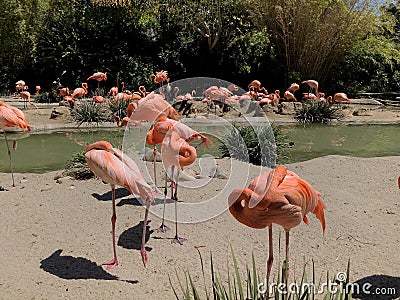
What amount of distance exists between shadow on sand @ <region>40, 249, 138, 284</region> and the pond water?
2.69 meters

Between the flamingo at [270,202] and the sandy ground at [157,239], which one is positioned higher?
the flamingo at [270,202]

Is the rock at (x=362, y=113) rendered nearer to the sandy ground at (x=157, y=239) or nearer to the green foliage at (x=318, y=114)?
the green foliage at (x=318, y=114)

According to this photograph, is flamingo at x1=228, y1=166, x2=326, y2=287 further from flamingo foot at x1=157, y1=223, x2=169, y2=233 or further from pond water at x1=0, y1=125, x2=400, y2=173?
pond water at x1=0, y1=125, x2=400, y2=173

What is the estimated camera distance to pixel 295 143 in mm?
9195

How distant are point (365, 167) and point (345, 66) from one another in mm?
12766

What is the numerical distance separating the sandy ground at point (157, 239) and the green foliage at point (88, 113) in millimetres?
5623

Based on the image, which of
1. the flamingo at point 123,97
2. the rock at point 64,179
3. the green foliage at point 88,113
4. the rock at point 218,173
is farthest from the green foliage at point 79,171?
the green foliage at point 88,113

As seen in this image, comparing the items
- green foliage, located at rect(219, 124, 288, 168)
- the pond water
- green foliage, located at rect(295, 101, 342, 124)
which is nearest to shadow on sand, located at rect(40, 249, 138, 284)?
the pond water

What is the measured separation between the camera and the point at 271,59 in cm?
1795

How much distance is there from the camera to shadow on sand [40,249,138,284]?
10.5 ft

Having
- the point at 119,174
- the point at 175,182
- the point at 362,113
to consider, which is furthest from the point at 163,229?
the point at 362,113

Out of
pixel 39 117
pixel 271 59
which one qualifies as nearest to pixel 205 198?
pixel 39 117

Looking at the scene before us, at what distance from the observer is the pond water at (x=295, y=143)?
7602 millimetres

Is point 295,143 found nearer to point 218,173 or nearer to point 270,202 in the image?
point 218,173
